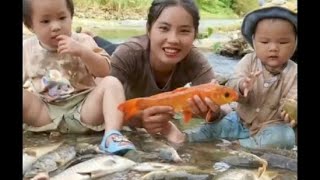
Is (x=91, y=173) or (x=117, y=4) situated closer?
(x=91, y=173)

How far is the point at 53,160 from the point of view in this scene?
2.38 meters

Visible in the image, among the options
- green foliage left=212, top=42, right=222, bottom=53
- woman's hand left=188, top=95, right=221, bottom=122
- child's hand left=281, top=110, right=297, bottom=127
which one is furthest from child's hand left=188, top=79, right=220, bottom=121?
child's hand left=281, top=110, right=297, bottom=127

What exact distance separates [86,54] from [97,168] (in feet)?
1.26

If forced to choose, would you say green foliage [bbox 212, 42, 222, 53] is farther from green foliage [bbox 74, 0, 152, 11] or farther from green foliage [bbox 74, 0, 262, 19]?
green foliage [bbox 74, 0, 152, 11]

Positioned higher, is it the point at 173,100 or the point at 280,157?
the point at 173,100

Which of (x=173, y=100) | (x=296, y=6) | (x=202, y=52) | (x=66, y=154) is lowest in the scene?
(x=66, y=154)

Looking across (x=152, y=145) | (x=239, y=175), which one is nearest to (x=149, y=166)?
(x=152, y=145)

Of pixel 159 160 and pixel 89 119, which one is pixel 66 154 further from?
pixel 159 160

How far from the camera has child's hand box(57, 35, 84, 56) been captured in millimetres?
2400

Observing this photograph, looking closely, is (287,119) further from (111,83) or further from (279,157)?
(111,83)

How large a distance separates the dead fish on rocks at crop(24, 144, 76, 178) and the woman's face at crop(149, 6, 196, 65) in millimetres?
435

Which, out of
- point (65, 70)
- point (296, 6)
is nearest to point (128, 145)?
point (65, 70)

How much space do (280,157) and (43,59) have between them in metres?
0.87

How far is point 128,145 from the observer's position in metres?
2.38
